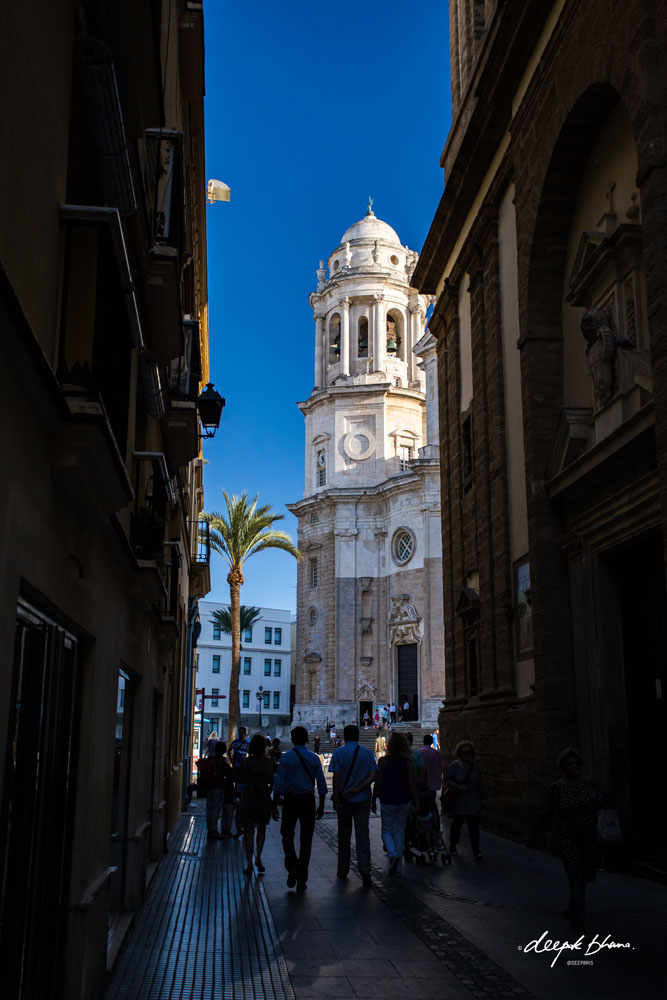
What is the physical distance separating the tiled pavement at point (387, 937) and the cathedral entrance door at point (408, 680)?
38.9 meters

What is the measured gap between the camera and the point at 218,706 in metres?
83.1

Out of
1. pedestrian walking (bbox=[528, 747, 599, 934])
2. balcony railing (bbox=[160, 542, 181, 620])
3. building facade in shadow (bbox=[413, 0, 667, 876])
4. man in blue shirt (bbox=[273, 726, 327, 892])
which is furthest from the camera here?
balcony railing (bbox=[160, 542, 181, 620])

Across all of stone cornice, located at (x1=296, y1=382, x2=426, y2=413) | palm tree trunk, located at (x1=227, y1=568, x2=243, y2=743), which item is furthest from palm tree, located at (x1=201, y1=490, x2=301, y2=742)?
stone cornice, located at (x1=296, y1=382, x2=426, y2=413)

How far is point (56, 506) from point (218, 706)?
265 ft

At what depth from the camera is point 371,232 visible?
62562mm

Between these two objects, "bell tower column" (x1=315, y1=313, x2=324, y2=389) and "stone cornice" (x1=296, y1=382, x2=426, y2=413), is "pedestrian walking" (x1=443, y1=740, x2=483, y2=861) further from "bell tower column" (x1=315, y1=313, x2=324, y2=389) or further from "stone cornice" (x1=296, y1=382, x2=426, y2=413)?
"bell tower column" (x1=315, y1=313, x2=324, y2=389)

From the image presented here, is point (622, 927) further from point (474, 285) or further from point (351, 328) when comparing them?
point (351, 328)

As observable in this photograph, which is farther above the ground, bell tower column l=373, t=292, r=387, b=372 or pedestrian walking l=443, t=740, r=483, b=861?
bell tower column l=373, t=292, r=387, b=372

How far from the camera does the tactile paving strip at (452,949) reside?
6.30 m

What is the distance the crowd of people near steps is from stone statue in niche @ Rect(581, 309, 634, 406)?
471 centimetres

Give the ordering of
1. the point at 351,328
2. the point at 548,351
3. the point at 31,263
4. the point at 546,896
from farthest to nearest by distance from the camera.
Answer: the point at 351,328 → the point at 548,351 → the point at 546,896 → the point at 31,263

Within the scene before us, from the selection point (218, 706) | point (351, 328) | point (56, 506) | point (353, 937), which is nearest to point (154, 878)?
point (353, 937)

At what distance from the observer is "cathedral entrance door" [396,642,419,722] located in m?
50.6

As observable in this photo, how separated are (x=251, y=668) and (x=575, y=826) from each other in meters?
76.6
